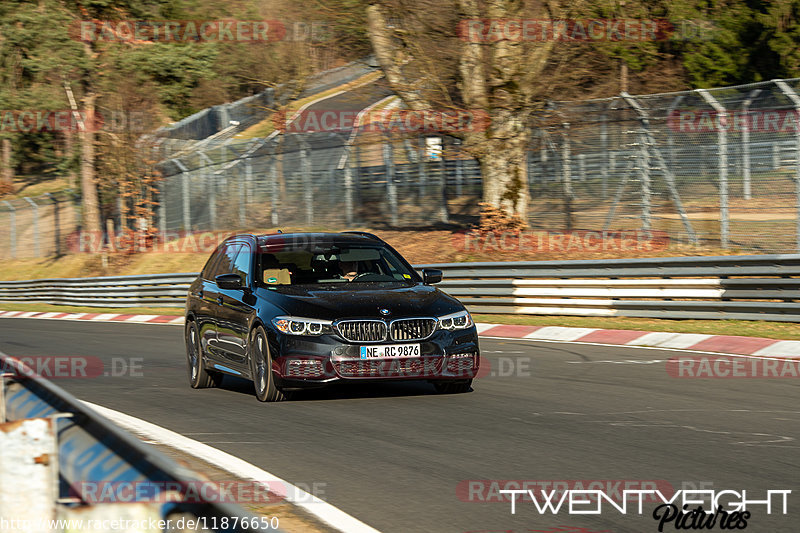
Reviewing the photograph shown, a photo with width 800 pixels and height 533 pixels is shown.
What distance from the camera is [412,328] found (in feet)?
31.6

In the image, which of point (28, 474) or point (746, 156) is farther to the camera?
point (746, 156)

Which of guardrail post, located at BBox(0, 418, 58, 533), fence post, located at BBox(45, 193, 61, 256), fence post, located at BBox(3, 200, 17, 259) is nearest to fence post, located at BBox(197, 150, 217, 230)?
fence post, located at BBox(45, 193, 61, 256)

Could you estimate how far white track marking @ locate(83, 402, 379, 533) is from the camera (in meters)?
5.50

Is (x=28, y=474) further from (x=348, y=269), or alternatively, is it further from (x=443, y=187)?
(x=443, y=187)

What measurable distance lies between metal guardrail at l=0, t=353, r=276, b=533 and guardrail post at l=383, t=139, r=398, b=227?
24278mm

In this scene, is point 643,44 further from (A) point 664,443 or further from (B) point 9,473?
(B) point 9,473

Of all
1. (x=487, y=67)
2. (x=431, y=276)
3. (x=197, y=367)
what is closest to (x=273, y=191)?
(x=487, y=67)

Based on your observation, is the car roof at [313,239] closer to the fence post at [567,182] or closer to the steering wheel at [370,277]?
the steering wheel at [370,277]

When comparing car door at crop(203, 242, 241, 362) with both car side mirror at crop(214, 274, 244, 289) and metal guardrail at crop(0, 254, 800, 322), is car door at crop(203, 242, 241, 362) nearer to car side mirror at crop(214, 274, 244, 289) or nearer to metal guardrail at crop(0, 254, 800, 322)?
car side mirror at crop(214, 274, 244, 289)

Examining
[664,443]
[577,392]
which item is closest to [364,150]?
[577,392]

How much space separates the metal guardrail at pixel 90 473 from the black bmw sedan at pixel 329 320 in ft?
15.5

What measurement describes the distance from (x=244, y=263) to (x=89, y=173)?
110 ft

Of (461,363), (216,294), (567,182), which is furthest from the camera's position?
(567,182)

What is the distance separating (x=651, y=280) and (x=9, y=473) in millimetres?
13785
